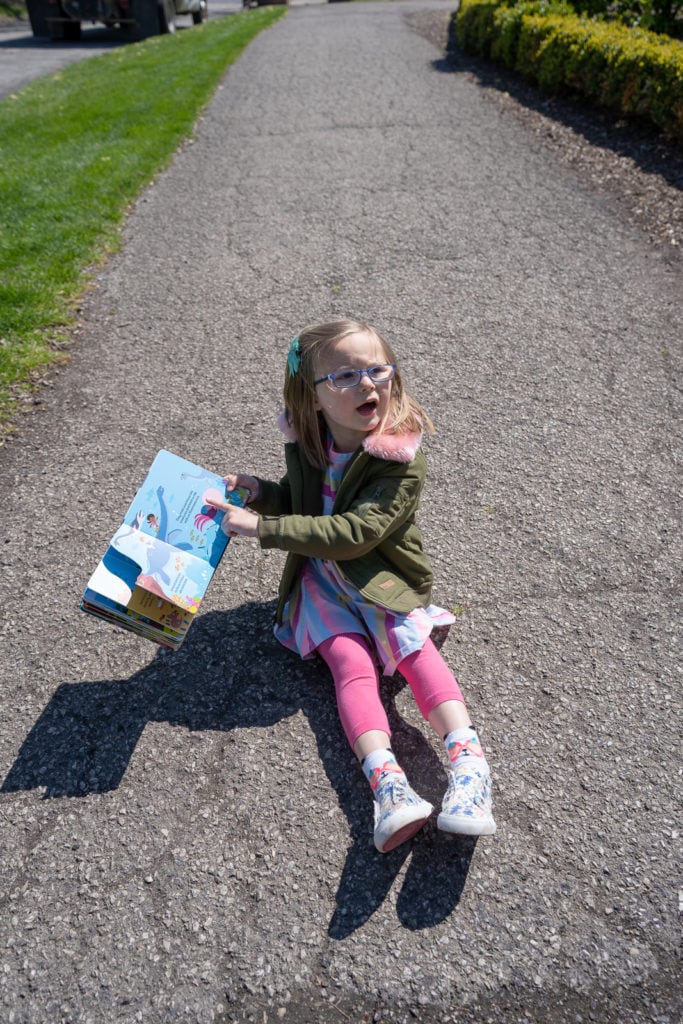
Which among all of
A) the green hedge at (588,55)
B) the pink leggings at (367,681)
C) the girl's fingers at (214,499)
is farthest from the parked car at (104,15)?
the pink leggings at (367,681)

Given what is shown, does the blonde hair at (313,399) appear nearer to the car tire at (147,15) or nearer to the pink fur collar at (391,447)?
the pink fur collar at (391,447)

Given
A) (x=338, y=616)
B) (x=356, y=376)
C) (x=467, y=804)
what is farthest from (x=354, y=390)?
(x=467, y=804)

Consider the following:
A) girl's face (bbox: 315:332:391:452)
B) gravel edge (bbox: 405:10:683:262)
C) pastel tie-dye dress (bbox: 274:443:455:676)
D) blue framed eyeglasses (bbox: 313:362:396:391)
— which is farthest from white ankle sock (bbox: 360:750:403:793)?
gravel edge (bbox: 405:10:683:262)

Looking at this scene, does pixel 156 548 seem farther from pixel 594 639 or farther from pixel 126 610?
pixel 594 639

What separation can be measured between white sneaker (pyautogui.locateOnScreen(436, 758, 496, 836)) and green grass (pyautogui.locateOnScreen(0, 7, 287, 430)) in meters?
3.00

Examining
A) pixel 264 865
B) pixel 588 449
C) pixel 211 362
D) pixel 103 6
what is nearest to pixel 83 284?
pixel 211 362

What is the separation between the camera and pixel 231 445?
12.9 ft

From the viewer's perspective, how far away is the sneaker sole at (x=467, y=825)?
2137 millimetres

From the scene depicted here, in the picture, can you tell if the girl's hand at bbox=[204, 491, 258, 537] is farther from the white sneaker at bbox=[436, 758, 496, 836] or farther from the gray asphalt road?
the white sneaker at bbox=[436, 758, 496, 836]

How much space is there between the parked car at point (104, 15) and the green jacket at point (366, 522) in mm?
16898

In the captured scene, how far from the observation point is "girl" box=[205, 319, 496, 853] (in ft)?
7.93

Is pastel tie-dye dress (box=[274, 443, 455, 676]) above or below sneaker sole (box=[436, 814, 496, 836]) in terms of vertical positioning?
above

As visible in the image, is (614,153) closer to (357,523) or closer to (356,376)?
(356,376)

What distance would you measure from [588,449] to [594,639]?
1.26 meters
